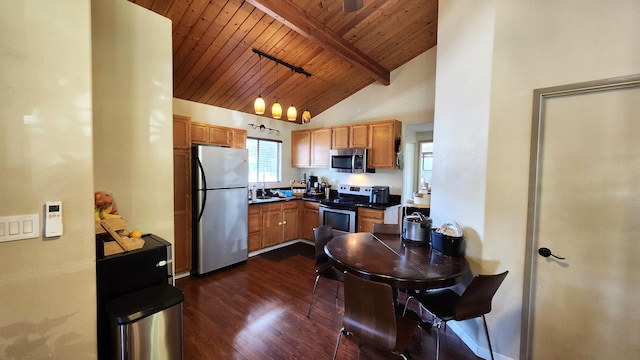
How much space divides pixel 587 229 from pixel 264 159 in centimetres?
450

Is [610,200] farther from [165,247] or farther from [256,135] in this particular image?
[256,135]

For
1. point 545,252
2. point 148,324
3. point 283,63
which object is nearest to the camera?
point 148,324

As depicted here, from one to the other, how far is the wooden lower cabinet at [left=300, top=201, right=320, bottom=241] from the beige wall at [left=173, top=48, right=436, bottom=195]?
78 centimetres

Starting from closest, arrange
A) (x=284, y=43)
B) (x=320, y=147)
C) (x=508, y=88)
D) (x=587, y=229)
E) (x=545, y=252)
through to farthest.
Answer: (x=587, y=229)
(x=545, y=252)
(x=508, y=88)
(x=284, y=43)
(x=320, y=147)

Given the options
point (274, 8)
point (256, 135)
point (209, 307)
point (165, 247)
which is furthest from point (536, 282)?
point (256, 135)

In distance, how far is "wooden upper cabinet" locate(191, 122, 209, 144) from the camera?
3.46 meters

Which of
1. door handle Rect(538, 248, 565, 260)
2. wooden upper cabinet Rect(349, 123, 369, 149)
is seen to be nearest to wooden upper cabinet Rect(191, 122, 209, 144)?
wooden upper cabinet Rect(349, 123, 369, 149)

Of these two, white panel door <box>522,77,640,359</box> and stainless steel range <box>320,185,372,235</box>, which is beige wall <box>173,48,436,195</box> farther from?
white panel door <box>522,77,640,359</box>

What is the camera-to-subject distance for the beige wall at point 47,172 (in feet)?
3.59

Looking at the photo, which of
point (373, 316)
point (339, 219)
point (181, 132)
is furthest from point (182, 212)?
point (373, 316)

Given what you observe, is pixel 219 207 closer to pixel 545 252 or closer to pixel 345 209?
pixel 345 209

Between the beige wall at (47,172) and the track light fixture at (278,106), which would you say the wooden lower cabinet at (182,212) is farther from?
the beige wall at (47,172)

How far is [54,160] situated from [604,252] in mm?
3231

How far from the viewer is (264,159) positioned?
4957mm
